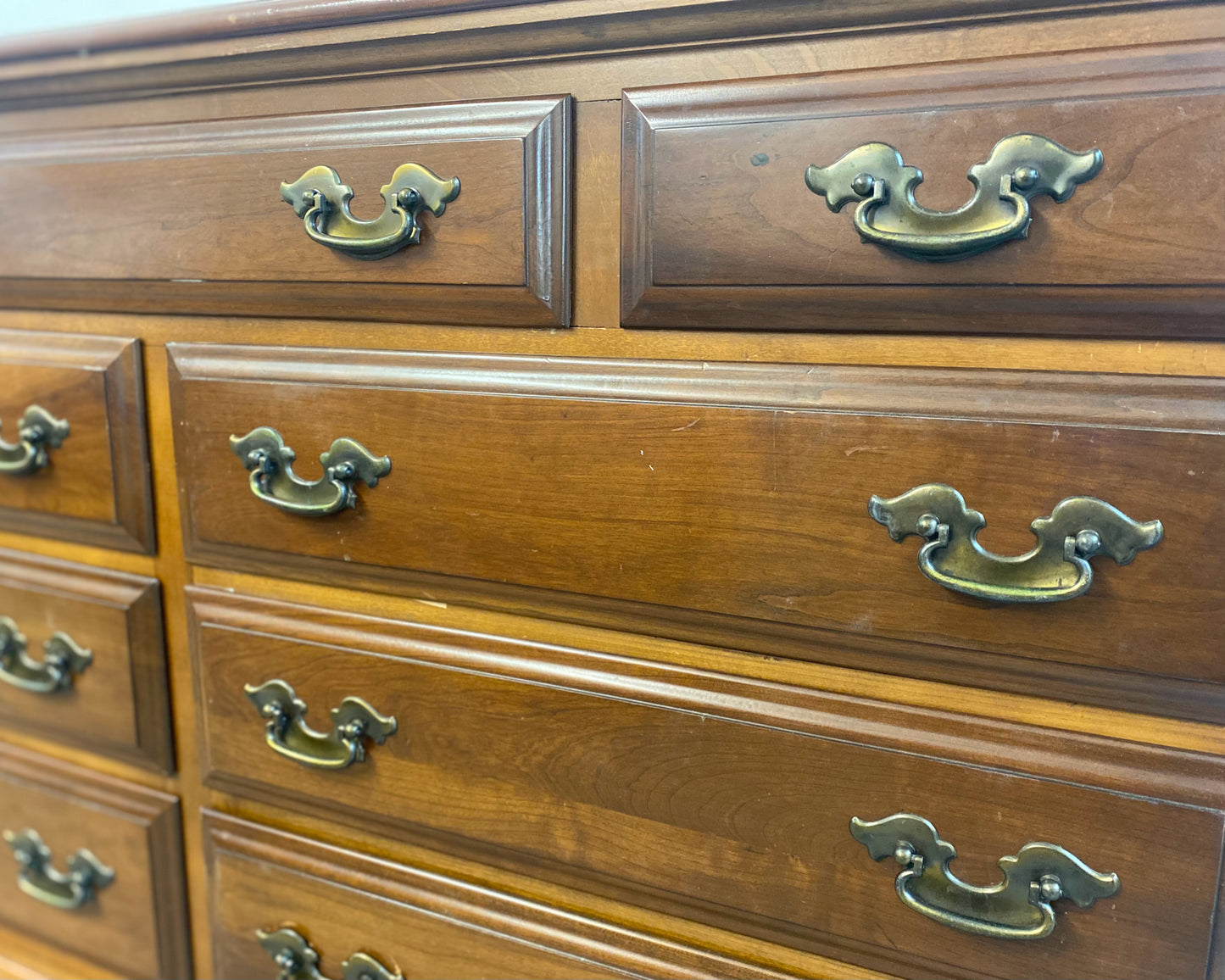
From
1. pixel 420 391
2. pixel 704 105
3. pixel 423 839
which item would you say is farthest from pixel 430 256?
pixel 423 839

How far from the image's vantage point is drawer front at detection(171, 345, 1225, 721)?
0.43 m

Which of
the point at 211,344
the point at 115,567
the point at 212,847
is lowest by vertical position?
the point at 212,847

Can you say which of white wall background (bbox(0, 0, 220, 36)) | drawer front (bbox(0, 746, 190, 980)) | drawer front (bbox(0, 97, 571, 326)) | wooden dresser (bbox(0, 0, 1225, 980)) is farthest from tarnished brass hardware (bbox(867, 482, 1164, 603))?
white wall background (bbox(0, 0, 220, 36))

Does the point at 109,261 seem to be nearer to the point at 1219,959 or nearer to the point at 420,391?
the point at 420,391

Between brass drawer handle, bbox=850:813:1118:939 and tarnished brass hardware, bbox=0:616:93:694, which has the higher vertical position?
brass drawer handle, bbox=850:813:1118:939

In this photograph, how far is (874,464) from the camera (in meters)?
0.47

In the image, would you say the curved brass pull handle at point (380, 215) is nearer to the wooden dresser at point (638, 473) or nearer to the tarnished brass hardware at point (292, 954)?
the wooden dresser at point (638, 473)

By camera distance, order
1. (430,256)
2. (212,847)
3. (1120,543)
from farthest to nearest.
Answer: (212,847), (430,256), (1120,543)

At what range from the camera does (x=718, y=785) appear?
0.52 metres

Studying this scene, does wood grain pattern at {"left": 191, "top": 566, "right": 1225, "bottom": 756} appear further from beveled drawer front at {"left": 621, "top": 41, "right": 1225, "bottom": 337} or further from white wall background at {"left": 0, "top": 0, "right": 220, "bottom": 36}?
white wall background at {"left": 0, "top": 0, "right": 220, "bottom": 36}

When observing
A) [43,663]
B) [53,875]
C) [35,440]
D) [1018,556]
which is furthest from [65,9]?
[1018,556]

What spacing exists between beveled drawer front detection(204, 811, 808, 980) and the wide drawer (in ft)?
0.34

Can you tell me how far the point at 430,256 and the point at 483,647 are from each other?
0.86ft

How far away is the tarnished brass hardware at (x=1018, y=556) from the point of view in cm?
43
